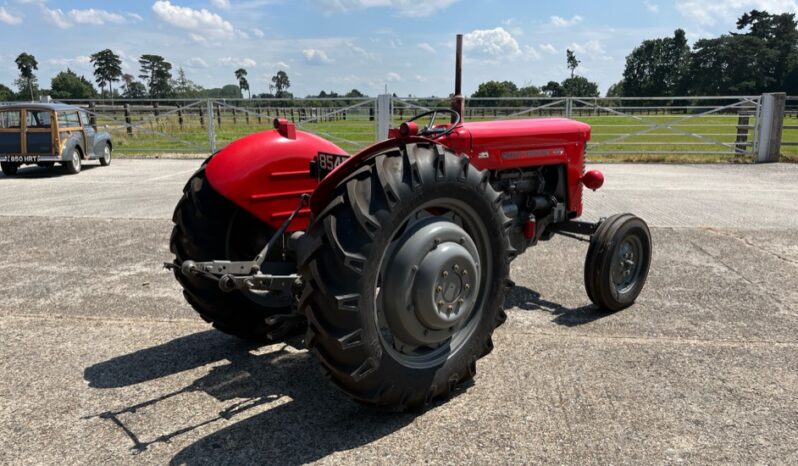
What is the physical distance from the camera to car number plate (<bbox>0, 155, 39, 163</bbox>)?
1347 cm

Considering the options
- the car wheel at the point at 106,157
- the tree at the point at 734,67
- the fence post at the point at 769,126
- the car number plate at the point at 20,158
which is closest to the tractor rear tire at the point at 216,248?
the car number plate at the point at 20,158

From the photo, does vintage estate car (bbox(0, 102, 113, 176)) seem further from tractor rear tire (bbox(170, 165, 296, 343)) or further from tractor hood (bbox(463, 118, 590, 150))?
tractor hood (bbox(463, 118, 590, 150))

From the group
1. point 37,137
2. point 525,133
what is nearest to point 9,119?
point 37,137

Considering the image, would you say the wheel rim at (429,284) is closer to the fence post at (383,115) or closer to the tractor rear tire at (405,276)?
the tractor rear tire at (405,276)

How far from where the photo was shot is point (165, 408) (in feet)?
10.1

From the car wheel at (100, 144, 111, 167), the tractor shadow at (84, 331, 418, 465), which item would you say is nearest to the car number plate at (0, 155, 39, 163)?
the car wheel at (100, 144, 111, 167)

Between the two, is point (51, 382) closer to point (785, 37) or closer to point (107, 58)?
point (785, 37)

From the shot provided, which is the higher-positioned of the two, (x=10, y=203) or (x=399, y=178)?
(x=399, y=178)

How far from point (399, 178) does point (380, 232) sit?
0.91 feet

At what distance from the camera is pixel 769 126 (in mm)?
15305

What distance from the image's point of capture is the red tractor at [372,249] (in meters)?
2.56

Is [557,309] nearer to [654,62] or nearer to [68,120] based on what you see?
[68,120]

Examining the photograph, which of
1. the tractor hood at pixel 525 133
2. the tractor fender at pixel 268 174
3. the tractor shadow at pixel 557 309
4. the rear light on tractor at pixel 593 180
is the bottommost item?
the tractor shadow at pixel 557 309

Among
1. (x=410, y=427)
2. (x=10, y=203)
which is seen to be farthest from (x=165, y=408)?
(x=10, y=203)
